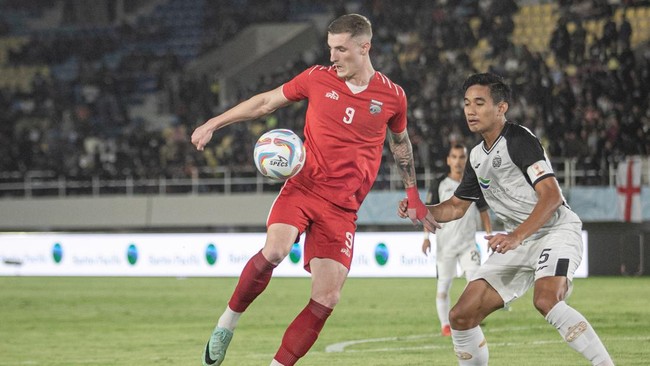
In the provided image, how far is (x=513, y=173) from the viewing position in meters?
7.34

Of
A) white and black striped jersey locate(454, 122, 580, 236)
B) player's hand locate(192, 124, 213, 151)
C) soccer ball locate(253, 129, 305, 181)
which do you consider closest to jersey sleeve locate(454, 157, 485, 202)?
white and black striped jersey locate(454, 122, 580, 236)

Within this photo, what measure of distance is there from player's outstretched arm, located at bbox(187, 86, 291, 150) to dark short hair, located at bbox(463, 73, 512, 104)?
1275 mm

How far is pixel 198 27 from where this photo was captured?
38.1 m

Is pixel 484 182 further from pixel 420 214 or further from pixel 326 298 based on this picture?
pixel 326 298

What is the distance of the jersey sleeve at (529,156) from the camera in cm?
705

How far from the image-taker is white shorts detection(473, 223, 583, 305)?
23.4 feet

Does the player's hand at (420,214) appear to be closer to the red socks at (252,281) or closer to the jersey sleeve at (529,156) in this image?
the jersey sleeve at (529,156)

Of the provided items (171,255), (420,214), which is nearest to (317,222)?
(420,214)

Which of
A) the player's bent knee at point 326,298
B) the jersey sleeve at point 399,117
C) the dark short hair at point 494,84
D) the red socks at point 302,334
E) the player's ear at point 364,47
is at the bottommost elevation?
the red socks at point 302,334

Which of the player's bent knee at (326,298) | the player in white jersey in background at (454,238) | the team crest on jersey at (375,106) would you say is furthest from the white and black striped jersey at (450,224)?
the player's bent knee at (326,298)

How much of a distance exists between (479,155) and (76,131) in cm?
2559

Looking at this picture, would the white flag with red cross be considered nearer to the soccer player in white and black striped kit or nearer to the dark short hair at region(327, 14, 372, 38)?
the soccer player in white and black striped kit

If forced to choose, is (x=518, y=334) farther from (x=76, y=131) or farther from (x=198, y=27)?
(x=198, y=27)

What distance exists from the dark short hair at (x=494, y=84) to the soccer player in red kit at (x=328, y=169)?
0.68m
